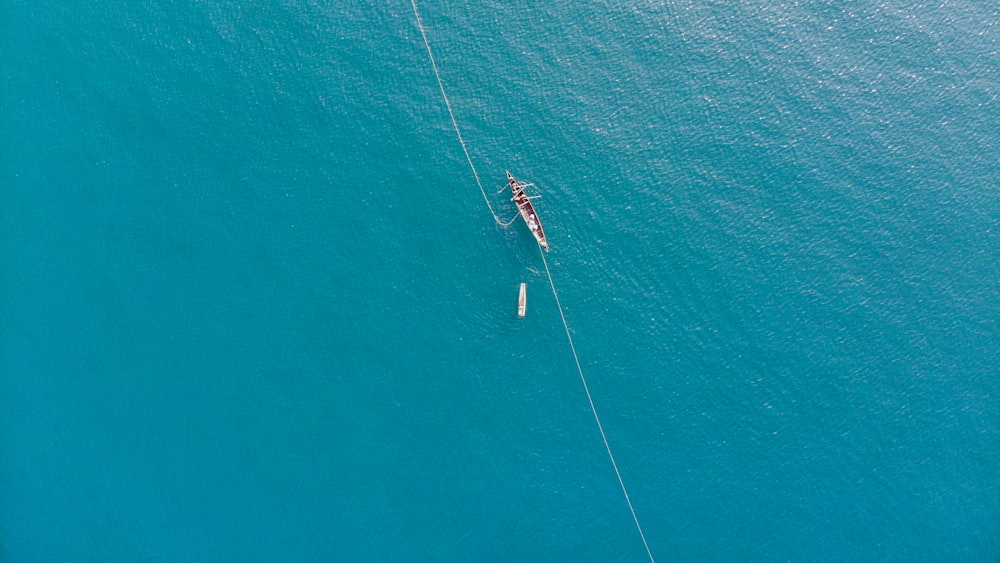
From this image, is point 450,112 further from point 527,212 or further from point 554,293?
point 554,293

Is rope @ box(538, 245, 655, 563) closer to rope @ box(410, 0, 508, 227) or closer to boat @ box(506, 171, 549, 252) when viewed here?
boat @ box(506, 171, 549, 252)

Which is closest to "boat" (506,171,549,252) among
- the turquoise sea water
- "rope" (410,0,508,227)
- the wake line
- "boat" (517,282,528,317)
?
the wake line

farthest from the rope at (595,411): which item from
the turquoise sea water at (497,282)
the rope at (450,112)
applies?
the rope at (450,112)

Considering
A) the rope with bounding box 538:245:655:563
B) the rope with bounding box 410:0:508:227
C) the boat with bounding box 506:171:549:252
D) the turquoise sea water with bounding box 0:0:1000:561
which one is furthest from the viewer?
the rope with bounding box 410:0:508:227

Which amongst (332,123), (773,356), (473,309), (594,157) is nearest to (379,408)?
(473,309)

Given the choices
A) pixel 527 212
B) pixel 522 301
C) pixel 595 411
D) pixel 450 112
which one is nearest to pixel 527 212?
pixel 527 212
